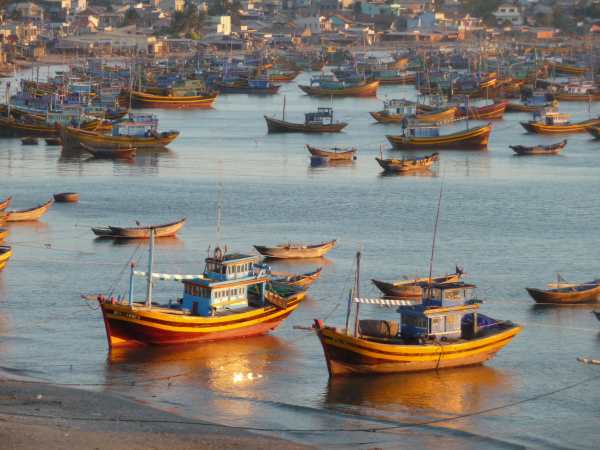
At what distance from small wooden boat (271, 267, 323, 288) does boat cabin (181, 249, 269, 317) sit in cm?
271

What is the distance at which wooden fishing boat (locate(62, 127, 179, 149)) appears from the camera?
198 feet

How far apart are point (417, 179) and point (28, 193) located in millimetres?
14798

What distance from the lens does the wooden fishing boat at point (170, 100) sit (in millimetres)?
82812

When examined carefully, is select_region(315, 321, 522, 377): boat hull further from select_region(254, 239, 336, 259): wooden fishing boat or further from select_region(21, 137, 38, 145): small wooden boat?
select_region(21, 137, 38, 145): small wooden boat

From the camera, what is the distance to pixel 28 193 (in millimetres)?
48531

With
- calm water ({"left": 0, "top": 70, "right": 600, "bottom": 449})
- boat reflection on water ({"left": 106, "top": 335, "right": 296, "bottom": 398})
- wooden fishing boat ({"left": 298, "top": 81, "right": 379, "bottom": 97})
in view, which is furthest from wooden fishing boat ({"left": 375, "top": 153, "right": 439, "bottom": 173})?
wooden fishing boat ({"left": 298, "top": 81, "right": 379, "bottom": 97})

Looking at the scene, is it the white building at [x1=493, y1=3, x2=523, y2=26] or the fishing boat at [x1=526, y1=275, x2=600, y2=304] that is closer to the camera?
the fishing boat at [x1=526, y1=275, x2=600, y2=304]

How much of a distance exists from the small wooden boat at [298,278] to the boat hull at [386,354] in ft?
17.4

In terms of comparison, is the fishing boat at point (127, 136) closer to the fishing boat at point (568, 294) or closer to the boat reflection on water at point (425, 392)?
the fishing boat at point (568, 294)

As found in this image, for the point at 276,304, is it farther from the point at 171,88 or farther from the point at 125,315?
the point at 171,88

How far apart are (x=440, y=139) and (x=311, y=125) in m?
8.06

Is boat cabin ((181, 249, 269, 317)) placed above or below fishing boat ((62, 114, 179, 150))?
above

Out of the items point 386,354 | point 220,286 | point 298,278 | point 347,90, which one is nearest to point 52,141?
point 298,278

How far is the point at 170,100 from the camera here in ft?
279
